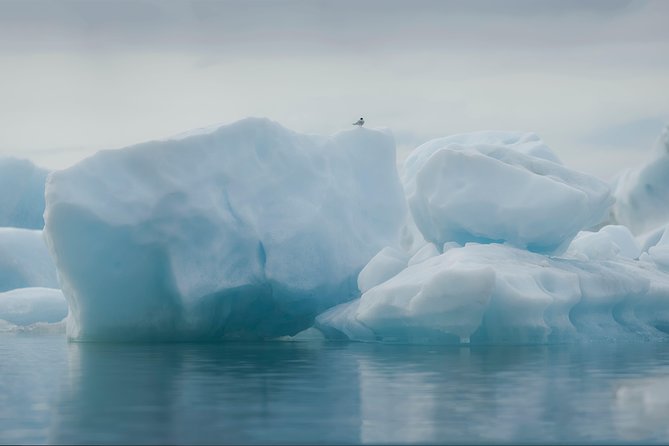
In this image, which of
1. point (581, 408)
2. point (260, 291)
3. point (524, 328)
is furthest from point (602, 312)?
point (581, 408)

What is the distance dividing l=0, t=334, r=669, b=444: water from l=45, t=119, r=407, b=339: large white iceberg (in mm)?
3204

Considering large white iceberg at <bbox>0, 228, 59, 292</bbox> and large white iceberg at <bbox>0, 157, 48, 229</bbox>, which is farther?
large white iceberg at <bbox>0, 157, 48, 229</bbox>

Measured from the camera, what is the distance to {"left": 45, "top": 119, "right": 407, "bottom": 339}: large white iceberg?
628 inches

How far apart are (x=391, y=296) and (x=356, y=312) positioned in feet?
3.91

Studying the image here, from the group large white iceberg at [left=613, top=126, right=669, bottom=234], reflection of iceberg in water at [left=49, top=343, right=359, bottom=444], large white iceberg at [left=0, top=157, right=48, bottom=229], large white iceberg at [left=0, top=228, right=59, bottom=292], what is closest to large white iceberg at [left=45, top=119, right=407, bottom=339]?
reflection of iceberg in water at [left=49, top=343, right=359, bottom=444]

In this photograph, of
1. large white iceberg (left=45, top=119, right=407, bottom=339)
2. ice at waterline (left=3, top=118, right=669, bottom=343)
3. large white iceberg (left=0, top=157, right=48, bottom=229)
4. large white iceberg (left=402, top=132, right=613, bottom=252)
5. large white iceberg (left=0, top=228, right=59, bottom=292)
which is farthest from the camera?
large white iceberg (left=0, top=157, right=48, bottom=229)

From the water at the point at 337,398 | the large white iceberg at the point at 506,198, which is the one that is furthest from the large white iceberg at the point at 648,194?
the water at the point at 337,398

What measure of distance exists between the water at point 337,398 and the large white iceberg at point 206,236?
10.5ft

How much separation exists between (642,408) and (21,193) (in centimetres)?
2740

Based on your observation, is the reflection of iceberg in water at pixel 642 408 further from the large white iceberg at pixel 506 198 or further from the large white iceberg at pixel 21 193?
the large white iceberg at pixel 21 193

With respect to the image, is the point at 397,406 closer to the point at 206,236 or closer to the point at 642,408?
the point at 642,408

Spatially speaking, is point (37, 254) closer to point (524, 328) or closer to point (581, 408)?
point (524, 328)

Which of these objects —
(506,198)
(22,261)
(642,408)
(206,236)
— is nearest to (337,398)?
(642,408)

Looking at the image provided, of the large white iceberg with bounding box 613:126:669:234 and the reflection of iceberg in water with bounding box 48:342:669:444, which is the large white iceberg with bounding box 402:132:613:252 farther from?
the large white iceberg with bounding box 613:126:669:234
